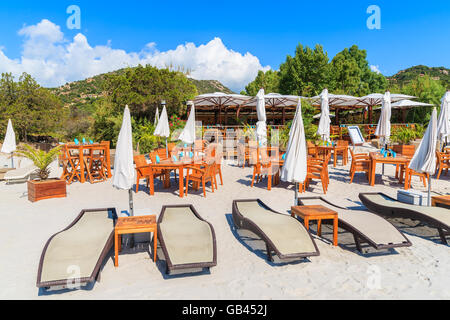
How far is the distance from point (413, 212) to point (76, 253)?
4421 mm

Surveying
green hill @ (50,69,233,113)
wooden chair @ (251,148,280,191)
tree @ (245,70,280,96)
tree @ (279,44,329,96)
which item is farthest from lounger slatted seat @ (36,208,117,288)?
green hill @ (50,69,233,113)

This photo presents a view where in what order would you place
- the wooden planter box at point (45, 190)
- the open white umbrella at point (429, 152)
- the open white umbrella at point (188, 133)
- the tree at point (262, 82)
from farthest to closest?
the tree at point (262, 82), the open white umbrella at point (188, 133), the wooden planter box at point (45, 190), the open white umbrella at point (429, 152)

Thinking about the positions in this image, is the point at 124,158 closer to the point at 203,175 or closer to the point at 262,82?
the point at 203,175

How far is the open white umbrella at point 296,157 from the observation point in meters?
4.32

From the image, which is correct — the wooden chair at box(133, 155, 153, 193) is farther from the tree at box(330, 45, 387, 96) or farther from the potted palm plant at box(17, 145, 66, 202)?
the tree at box(330, 45, 387, 96)

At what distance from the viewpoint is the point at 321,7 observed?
1218 cm

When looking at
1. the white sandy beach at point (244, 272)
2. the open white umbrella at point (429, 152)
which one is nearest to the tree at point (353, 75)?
the open white umbrella at point (429, 152)

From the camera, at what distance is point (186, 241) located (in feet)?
10.3

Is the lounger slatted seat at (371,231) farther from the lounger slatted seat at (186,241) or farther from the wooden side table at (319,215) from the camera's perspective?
the lounger slatted seat at (186,241)

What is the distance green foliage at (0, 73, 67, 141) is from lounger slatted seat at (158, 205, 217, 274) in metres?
17.0

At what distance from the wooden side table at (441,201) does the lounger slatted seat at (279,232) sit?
8.46 ft

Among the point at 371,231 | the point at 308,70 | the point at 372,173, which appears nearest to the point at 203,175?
the point at 371,231

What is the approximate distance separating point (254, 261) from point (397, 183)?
5627 millimetres

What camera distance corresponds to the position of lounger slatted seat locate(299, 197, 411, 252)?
10.5ft
